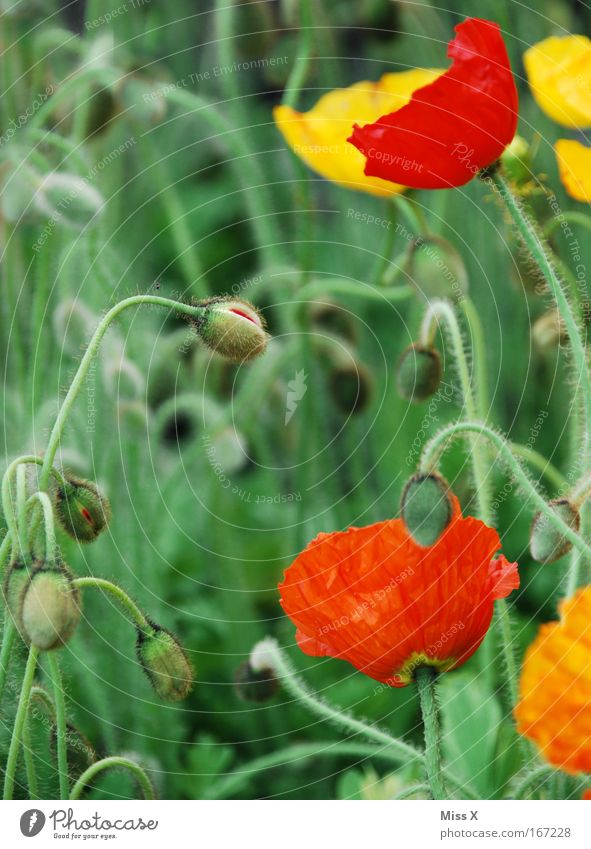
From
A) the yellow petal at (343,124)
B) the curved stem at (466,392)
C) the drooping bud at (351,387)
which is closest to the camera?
the curved stem at (466,392)

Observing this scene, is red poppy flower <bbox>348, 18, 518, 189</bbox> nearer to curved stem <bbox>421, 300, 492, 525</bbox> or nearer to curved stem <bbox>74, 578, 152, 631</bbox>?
curved stem <bbox>421, 300, 492, 525</bbox>

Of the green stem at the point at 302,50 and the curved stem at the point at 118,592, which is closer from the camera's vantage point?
the curved stem at the point at 118,592

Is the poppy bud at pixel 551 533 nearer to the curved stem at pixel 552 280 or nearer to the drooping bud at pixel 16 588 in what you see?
the curved stem at pixel 552 280

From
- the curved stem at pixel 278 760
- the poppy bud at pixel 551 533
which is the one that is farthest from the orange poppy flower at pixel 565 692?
the curved stem at pixel 278 760

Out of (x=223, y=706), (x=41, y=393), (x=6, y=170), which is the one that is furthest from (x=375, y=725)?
(x=6, y=170)

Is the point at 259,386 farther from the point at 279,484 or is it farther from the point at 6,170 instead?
the point at 6,170
